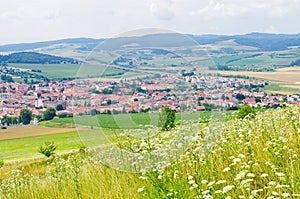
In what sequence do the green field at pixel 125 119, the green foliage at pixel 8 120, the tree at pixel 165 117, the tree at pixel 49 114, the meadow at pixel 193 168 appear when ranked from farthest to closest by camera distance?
the green foliage at pixel 8 120 < the tree at pixel 49 114 < the tree at pixel 165 117 < the green field at pixel 125 119 < the meadow at pixel 193 168

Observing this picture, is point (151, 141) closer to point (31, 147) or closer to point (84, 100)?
point (84, 100)

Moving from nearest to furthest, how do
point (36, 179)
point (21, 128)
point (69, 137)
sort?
point (36, 179) < point (69, 137) < point (21, 128)

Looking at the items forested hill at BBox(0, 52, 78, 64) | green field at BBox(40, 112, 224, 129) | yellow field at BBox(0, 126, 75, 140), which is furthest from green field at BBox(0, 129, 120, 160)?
forested hill at BBox(0, 52, 78, 64)

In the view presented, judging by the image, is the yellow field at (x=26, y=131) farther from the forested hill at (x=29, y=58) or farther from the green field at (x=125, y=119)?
the green field at (x=125, y=119)

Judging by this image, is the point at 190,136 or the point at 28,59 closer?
the point at 190,136

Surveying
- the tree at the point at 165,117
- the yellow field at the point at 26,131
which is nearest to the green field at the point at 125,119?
the tree at the point at 165,117

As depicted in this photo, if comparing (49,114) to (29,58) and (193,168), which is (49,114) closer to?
(193,168)

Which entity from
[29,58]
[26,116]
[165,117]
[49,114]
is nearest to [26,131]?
[26,116]

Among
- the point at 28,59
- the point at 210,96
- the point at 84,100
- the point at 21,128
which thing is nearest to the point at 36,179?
the point at 84,100
